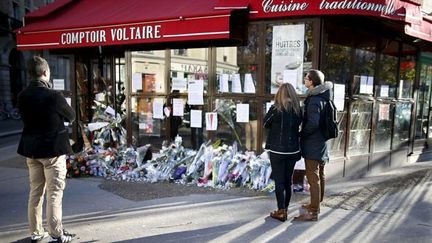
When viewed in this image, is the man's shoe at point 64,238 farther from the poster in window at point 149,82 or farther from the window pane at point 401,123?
the window pane at point 401,123

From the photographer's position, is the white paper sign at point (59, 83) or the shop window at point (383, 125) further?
the white paper sign at point (59, 83)

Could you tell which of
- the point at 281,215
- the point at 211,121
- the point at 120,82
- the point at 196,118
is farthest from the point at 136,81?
the point at 281,215

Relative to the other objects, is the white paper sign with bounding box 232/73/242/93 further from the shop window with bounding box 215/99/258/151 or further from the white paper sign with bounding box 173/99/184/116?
the white paper sign with bounding box 173/99/184/116

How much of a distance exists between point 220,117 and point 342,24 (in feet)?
7.85

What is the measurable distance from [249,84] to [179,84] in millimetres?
1332

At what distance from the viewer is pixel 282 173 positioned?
13.4 ft

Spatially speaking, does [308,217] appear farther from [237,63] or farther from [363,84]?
[363,84]

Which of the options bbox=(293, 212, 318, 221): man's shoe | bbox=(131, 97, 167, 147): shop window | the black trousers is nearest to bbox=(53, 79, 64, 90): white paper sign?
bbox=(131, 97, 167, 147): shop window

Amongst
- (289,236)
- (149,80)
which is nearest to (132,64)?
(149,80)

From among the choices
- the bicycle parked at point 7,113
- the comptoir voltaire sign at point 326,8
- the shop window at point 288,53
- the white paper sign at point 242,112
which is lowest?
the bicycle parked at point 7,113

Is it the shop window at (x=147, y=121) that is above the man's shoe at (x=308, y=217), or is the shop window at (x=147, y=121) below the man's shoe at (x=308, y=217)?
above

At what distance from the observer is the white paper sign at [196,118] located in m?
6.17

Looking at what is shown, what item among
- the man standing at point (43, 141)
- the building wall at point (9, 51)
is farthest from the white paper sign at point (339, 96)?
the building wall at point (9, 51)

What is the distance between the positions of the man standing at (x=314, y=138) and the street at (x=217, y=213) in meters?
0.26
